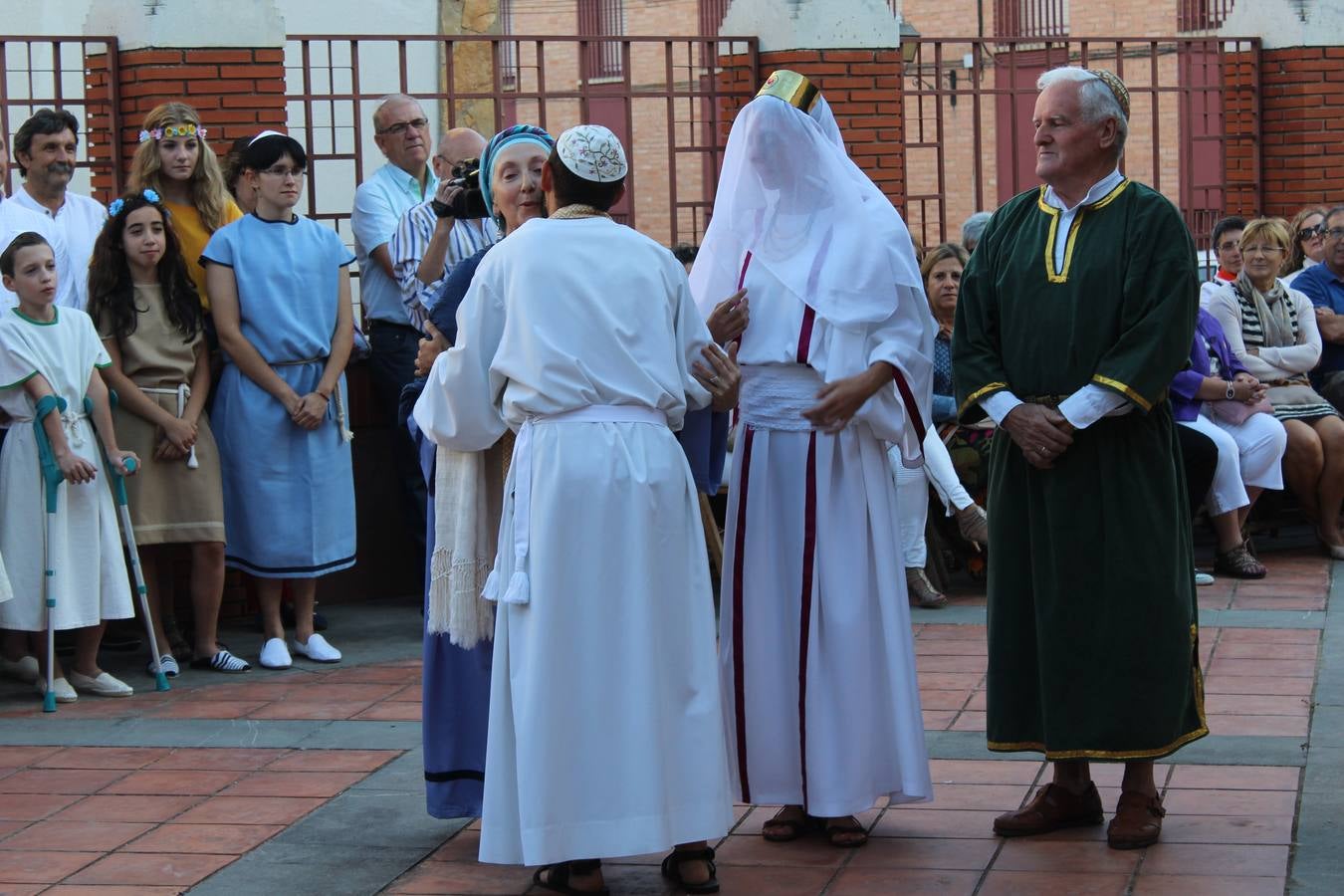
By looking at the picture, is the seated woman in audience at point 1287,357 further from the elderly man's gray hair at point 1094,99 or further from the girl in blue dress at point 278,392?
the elderly man's gray hair at point 1094,99

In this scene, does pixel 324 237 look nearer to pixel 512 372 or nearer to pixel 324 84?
pixel 512 372

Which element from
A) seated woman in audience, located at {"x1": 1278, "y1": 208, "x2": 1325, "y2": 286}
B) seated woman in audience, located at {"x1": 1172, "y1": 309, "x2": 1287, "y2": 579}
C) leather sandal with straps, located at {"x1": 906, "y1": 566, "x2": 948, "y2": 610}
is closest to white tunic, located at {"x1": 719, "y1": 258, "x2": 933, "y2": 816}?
leather sandal with straps, located at {"x1": 906, "y1": 566, "x2": 948, "y2": 610}

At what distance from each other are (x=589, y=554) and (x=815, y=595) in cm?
81

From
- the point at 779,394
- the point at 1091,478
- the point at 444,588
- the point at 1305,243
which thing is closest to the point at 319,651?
the point at 444,588

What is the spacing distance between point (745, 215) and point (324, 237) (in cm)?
341

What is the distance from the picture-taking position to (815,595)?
17.1ft

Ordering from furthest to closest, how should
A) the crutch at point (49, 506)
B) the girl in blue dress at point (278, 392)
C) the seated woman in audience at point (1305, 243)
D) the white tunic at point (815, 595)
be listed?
1. the seated woman in audience at point (1305, 243)
2. the girl in blue dress at point (278, 392)
3. the crutch at point (49, 506)
4. the white tunic at point (815, 595)

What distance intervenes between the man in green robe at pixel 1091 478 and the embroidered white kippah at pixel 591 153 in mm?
1143

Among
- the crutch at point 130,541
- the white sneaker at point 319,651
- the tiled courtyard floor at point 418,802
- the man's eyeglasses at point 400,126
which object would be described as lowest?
the tiled courtyard floor at point 418,802

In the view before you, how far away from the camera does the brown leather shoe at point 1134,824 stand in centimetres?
507

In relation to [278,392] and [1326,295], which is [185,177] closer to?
[278,392]

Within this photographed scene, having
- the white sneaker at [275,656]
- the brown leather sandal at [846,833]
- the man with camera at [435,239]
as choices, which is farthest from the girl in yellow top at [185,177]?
the brown leather sandal at [846,833]

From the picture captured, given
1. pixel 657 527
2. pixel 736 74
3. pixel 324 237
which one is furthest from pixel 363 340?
pixel 657 527

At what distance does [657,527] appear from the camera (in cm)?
472
